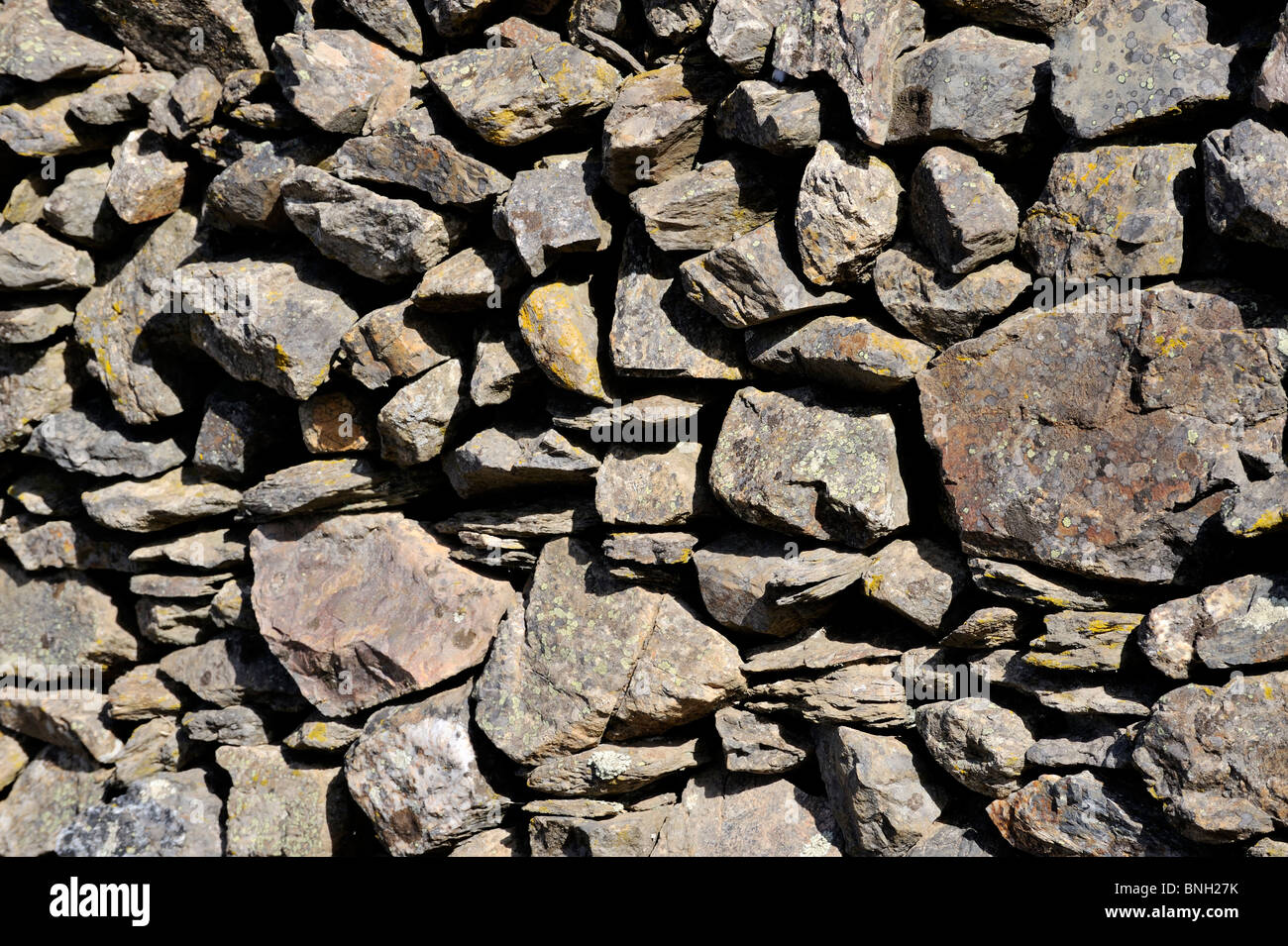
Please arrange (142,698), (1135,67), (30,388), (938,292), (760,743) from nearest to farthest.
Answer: (1135,67)
(938,292)
(760,743)
(142,698)
(30,388)

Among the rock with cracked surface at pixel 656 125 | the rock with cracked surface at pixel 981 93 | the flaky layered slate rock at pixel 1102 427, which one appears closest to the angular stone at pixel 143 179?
the rock with cracked surface at pixel 656 125

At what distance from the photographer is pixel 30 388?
38.1 ft

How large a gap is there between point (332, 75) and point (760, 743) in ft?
24.0

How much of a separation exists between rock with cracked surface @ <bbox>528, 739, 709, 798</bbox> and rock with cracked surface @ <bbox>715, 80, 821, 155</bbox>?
5291mm

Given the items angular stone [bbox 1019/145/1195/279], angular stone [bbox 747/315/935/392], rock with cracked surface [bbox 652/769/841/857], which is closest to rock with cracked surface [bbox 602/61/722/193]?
angular stone [bbox 747/315/935/392]

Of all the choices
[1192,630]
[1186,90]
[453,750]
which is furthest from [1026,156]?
[453,750]

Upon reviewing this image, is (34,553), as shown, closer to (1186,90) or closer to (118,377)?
(118,377)

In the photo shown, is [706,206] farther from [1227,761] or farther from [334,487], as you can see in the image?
[1227,761]

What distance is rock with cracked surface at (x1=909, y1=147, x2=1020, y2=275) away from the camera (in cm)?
765

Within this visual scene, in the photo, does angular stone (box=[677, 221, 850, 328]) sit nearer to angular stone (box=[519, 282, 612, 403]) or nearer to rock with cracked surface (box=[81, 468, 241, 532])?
angular stone (box=[519, 282, 612, 403])

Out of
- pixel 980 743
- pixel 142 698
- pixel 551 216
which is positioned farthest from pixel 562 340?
pixel 142 698

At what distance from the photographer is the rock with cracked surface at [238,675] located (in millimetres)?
10836

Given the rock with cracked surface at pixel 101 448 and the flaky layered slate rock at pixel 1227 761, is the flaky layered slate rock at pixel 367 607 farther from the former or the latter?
the flaky layered slate rock at pixel 1227 761

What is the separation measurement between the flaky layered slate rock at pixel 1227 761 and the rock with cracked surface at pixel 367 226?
7.18 metres
